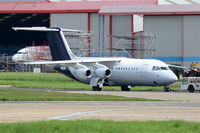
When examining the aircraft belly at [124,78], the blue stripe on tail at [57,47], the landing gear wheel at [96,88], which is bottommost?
the landing gear wheel at [96,88]

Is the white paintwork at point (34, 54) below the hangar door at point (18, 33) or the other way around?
below

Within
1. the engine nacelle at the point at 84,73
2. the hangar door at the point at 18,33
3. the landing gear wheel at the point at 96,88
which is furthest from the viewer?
the hangar door at the point at 18,33

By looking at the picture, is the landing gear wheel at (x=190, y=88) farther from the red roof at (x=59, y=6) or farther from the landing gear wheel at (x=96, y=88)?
the red roof at (x=59, y=6)

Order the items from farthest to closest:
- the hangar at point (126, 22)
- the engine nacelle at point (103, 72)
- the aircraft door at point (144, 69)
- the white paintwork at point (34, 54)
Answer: the white paintwork at point (34, 54) < the hangar at point (126, 22) < the engine nacelle at point (103, 72) < the aircraft door at point (144, 69)

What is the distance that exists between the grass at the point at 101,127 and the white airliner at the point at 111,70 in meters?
34.6

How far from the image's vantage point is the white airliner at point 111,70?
59.2 m

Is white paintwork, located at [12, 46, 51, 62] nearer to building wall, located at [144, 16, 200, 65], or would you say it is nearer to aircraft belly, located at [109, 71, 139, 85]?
building wall, located at [144, 16, 200, 65]

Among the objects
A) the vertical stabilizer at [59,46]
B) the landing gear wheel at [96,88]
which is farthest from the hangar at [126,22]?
the landing gear wheel at [96,88]

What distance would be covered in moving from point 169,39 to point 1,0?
78.4ft

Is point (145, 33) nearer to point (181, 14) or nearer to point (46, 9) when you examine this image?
point (181, 14)

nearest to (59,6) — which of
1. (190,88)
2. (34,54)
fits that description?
(34,54)

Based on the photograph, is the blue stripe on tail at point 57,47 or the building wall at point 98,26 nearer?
the blue stripe on tail at point 57,47

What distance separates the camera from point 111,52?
290 ft

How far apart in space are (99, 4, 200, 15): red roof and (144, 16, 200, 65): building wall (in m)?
0.89
